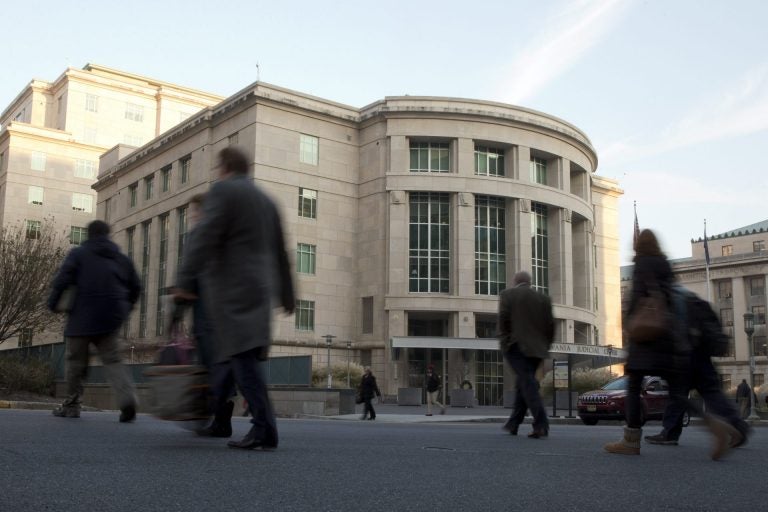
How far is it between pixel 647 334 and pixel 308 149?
44139mm

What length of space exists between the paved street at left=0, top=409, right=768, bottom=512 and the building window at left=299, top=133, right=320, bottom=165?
142 feet

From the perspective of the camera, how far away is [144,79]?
83.3 meters

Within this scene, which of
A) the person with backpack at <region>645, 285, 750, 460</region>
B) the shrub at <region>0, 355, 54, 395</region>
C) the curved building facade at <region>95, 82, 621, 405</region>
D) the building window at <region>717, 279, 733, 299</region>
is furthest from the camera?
the building window at <region>717, 279, 733, 299</region>

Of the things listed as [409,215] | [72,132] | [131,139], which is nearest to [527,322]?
[409,215]

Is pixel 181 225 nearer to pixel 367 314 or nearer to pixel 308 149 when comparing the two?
pixel 308 149

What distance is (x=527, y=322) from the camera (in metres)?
9.23

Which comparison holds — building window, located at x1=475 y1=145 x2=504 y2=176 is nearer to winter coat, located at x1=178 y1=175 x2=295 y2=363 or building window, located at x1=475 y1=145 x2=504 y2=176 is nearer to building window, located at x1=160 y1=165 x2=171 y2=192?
building window, located at x1=160 y1=165 x2=171 y2=192

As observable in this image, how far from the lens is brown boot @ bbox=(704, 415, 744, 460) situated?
6.34 metres

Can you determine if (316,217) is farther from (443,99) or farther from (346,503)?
(346,503)

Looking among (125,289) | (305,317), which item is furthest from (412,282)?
(125,289)

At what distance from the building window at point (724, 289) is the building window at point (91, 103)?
69.5m

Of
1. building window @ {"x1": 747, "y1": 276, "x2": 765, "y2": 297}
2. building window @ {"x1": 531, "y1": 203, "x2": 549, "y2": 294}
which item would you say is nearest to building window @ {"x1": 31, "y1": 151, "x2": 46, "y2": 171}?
building window @ {"x1": 531, "y1": 203, "x2": 549, "y2": 294}

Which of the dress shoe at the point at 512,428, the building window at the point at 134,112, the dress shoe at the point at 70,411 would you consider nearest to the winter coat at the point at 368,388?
the dress shoe at the point at 512,428

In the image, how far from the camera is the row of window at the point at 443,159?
49.8 metres
